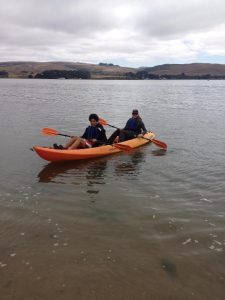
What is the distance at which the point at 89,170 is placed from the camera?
13.9 meters

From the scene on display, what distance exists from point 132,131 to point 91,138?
3149mm

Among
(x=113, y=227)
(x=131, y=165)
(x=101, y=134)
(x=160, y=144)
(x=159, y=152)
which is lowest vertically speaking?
(x=159, y=152)

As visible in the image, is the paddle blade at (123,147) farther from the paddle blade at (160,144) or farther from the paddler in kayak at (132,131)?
the paddle blade at (160,144)

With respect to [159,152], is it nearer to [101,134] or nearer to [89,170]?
[101,134]

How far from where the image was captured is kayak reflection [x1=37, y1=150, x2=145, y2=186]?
12.6m

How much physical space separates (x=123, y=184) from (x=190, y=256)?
490 centimetres

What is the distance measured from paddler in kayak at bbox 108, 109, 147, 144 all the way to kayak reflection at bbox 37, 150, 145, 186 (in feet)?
6.34

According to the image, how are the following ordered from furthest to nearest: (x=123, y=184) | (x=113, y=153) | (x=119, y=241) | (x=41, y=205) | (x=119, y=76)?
(x=119, y=76), (x=113, y=153), (x=123, y=184), (x=41, y=205), (x=119, y=241)

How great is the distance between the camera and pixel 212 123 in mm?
27562

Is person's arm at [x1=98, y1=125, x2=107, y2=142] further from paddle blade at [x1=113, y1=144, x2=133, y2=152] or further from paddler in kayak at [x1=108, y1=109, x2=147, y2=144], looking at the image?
paddler in kayak at [x1=108, y1=109, x2=147, y2=144]

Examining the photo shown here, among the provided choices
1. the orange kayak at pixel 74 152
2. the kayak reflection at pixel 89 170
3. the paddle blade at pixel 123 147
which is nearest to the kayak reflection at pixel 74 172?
the kayak reflection at pixel 89 170

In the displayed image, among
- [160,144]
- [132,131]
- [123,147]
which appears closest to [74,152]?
[123,147]

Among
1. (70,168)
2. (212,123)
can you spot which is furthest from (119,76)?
(70,168)

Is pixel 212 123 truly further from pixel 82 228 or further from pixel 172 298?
pixel 172 298
